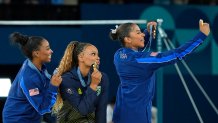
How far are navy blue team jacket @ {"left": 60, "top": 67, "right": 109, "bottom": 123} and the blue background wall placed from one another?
1.82 metres

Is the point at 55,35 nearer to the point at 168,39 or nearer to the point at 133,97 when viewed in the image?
the point at 168,39

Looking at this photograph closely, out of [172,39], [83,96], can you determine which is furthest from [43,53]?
[172,39]

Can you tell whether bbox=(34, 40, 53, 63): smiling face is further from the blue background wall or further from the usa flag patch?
the blue background wall

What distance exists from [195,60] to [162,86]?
47 centimetres

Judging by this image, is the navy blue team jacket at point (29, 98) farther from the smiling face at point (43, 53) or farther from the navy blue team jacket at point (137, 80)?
the navy blue team jacket at point (137, 80)

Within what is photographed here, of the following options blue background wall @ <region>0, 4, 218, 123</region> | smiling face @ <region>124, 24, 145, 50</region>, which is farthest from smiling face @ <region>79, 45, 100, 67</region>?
blue background wall @ <region>0, 4, 218, 123</region>

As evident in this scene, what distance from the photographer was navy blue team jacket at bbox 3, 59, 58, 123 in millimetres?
3719

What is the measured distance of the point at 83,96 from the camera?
3652mm

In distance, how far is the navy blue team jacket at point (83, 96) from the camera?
359cm

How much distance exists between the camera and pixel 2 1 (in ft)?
20.4

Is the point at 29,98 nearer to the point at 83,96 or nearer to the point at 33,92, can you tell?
the point at 33,92

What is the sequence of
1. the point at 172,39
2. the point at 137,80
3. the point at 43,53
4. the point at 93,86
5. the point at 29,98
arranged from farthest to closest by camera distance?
the point at 172,39 → the point at 43,53 → the point at 137,80 → the point at 29,98 → the point at 93,86

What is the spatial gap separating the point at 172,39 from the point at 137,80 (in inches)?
78.1

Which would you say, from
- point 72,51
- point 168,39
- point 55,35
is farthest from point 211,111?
point 72,51
